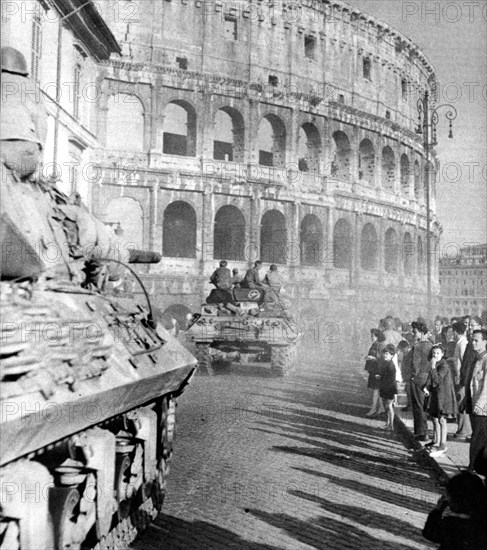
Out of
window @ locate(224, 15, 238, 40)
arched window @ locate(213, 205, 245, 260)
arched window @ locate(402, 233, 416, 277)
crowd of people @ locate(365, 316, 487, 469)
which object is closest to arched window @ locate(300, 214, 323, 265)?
arched window @ locate(213, 205, 245, 260)

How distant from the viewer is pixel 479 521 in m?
3.26

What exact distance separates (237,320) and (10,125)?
11530mm

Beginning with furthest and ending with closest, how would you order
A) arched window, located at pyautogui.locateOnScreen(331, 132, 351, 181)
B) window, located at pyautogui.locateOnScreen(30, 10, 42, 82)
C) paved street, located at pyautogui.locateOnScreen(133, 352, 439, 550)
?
arched window, located at pyautogui.locateOnScreen(331, 132, 351, 181)
window, located at pyautogui.locateOnScreen(30, 10, 42, 82)
paved street, located at pyautogui.locateOnScreen(133, 352, 439, 550)

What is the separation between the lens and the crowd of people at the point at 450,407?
3303 millimetres

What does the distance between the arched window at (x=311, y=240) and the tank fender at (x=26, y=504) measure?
28.4 m

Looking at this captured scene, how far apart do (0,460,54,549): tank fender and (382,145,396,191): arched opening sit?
3421cm

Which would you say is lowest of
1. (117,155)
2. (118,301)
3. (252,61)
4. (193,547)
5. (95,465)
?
(193,547)

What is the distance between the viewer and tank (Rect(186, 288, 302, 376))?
16.2 meters

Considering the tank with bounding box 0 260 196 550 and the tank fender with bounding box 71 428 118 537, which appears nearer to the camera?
the tank with bounding box 0 260 196 550

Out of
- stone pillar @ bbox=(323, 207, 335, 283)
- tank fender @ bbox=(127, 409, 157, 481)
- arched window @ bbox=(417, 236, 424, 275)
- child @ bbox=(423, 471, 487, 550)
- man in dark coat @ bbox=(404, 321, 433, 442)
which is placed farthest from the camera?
arched window @ bbox=(417, 236, 424, 275)

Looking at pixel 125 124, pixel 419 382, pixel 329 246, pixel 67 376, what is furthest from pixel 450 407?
pixel 329 246

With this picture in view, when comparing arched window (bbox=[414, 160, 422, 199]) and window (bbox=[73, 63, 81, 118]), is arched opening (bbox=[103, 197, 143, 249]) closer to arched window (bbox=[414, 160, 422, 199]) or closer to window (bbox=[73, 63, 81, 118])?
window (bbox=[73, 63, 81, 118])

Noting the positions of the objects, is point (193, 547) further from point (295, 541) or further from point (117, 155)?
point (117, 155)

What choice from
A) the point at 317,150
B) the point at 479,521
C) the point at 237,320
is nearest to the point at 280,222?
the point at 317,150
